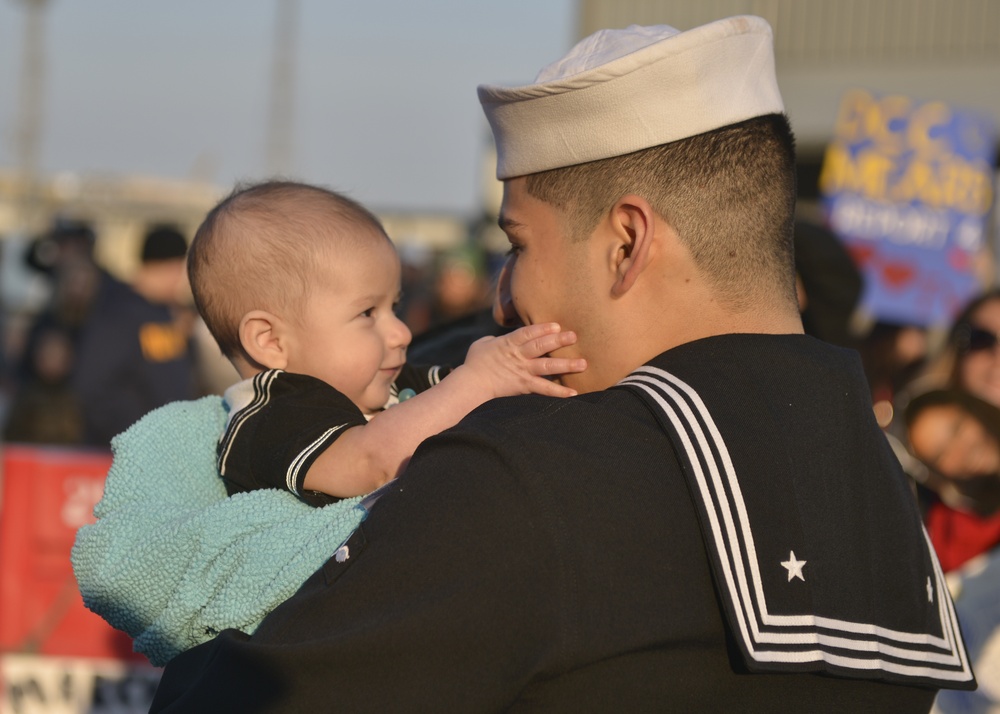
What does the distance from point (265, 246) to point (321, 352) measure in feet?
0.81

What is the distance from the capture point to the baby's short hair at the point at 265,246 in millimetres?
2426

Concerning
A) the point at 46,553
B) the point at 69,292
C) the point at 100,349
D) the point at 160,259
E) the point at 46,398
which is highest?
the point at 160,259

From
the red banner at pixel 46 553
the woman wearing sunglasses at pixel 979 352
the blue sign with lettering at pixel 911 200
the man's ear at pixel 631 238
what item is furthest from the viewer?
the blue sign with lettering at pixel 911 200

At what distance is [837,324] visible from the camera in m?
4.05

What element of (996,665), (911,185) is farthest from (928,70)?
(996,665)

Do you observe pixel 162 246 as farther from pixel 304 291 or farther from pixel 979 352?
pixel 304 291

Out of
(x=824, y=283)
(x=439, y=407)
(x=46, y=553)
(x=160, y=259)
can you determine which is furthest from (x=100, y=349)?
(x=439, y=407)

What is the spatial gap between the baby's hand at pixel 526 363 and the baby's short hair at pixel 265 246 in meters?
0.53

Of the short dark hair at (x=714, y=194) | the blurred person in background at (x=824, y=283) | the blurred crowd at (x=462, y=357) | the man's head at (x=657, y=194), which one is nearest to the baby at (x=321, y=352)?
the man's head at (x=657, y=194)

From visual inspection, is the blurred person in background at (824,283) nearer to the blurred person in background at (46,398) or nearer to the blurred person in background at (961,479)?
the blurred person in background at (961,479)

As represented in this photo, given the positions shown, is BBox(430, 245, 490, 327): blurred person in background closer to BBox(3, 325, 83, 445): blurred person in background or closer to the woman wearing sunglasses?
BBox(3, 325, 83, 445): blurred person in background

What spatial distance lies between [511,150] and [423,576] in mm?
837

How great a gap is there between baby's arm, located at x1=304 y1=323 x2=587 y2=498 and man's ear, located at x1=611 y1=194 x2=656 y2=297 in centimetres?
13

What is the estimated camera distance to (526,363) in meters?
2.00
